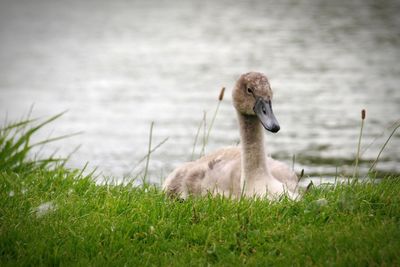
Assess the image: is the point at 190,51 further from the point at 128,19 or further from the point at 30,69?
the point at 128,19

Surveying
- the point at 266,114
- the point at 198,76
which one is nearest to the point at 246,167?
the point at 266,114

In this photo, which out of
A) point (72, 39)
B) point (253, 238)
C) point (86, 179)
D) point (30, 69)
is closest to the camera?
point (253, 238)

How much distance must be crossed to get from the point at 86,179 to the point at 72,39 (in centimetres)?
3289

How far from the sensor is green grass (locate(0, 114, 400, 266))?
16.3 feet

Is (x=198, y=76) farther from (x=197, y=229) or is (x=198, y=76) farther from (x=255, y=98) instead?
(x=197, y=229)

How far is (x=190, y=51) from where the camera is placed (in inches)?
1309

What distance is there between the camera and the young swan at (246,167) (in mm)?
6625

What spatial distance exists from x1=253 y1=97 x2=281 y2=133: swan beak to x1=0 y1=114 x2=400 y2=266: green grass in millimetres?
685

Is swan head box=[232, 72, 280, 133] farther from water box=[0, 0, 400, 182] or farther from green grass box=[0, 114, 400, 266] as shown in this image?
water box=[0, 0, 400, 182]

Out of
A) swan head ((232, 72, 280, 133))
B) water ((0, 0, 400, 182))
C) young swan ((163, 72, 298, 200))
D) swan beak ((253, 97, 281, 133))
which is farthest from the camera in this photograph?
water ((0, 0, 400, 182))

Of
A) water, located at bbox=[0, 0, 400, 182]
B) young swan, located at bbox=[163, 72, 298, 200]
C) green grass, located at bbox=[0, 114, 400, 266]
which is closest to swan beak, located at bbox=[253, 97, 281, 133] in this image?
young swan, located at bbox=[163, 72, 298, 200]

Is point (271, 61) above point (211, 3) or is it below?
below

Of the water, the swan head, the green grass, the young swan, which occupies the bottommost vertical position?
the green grass

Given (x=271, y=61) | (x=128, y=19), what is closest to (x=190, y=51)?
(x=271, y=61)
